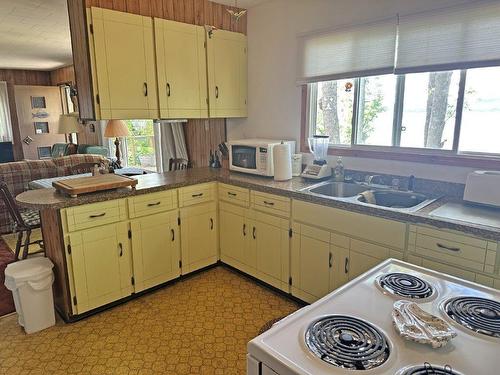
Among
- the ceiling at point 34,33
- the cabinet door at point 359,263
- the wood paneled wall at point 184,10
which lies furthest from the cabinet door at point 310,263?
the ceiling at point 34,33

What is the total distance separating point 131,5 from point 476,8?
2546 mm

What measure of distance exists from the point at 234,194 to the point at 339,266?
1167 mm

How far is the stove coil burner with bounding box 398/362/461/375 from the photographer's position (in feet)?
2.82

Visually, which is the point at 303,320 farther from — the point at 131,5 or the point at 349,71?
the point at 131,5

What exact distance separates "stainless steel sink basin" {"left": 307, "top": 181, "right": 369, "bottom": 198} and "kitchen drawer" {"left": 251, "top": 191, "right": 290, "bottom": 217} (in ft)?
0.91

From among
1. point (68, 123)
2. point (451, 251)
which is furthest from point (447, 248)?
point (68, 123)

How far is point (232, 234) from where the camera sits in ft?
10.9

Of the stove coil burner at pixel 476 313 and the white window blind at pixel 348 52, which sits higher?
the white window blind at pixel 348 52

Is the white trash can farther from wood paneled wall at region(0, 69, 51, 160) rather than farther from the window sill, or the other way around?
wood paneled wall at region(0, 69, 51, 160)

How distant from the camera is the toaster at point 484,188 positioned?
203cm

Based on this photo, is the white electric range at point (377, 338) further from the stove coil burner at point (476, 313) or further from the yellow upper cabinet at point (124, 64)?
the yellow upper cabinet at point (124, 64)

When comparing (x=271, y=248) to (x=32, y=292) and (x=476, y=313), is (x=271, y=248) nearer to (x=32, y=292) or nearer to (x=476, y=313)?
(x=32, y=292)

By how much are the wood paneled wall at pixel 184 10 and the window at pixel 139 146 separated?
253 centimetres

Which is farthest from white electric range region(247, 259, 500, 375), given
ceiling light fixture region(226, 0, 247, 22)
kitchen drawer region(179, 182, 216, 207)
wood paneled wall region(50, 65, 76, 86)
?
wood paneled wall region(50, 65, 76, 86)
